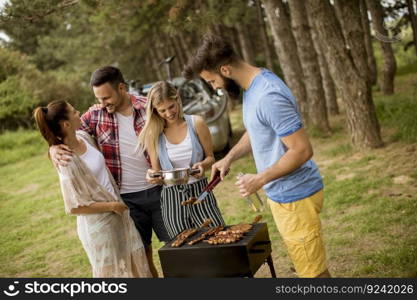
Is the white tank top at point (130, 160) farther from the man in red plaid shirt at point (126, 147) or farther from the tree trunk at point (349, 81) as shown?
the tree trunk at point (349, 81)

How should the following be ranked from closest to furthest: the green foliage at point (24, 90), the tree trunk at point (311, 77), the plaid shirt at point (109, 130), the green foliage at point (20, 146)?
1. the plaid shirt at point (109, 130)
2. the tree trunk at point (311, 77)
3. the green foliage at point (20, 146)
4. the green foliage at point (24, 90)

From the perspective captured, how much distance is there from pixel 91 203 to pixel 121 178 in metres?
0.47

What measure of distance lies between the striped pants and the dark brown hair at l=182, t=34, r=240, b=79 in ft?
3.70

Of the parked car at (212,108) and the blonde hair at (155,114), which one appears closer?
the blonde hair at (155,114)

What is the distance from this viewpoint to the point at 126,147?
386 cm

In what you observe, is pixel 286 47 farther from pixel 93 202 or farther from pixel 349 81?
pixel 93 202

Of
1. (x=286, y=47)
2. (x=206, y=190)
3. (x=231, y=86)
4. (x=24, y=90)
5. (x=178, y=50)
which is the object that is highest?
(x=178, y=50)

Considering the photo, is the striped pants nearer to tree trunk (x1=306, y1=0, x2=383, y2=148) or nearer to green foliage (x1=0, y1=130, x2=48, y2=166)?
tree trunk (x1=306, y1=0, x2=383, y2=148)

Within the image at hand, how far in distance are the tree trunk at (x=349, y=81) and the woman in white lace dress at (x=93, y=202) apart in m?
4.98

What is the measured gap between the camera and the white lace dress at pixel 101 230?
3363 mm

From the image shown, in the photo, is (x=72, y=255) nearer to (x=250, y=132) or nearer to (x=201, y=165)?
(x=201, y=165)

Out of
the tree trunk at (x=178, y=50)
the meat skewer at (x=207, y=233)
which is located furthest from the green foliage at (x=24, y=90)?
the meat skewer at (x=207, y=233)

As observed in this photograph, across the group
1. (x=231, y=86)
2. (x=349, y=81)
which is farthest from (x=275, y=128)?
(x=349, y=81)

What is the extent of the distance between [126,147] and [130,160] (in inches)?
4.1
